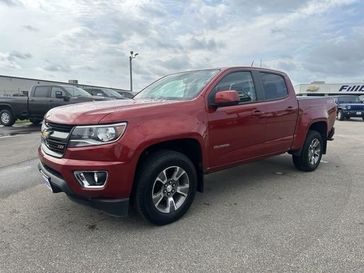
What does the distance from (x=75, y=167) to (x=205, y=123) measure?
5.27 ft

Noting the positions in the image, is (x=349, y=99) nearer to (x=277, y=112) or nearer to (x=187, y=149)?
(x=277, y=112)

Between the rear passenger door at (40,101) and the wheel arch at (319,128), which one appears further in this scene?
the rear passenger door at (40,101)

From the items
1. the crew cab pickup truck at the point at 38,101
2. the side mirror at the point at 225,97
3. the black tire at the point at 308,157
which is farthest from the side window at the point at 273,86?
the crew cab pickup truck at the point at 38,101

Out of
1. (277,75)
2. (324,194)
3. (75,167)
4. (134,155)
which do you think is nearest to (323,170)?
(324,194)

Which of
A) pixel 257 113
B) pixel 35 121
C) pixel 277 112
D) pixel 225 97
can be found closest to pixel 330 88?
pixel 35 121

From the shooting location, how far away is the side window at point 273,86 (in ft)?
17.7

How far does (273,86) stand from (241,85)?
866mm

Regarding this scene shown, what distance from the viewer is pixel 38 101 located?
1445cm

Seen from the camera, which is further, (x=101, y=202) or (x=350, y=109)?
(x=350, y=109)

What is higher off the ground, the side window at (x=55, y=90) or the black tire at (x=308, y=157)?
the side window at (x=55, y=90)

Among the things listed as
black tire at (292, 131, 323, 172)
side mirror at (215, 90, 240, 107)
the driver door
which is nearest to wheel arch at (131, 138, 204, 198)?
the driver door

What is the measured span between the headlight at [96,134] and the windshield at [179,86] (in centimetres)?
120

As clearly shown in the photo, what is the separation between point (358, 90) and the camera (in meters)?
49.6

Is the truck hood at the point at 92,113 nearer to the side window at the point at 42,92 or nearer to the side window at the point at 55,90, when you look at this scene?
the side window at the point at 55,90
